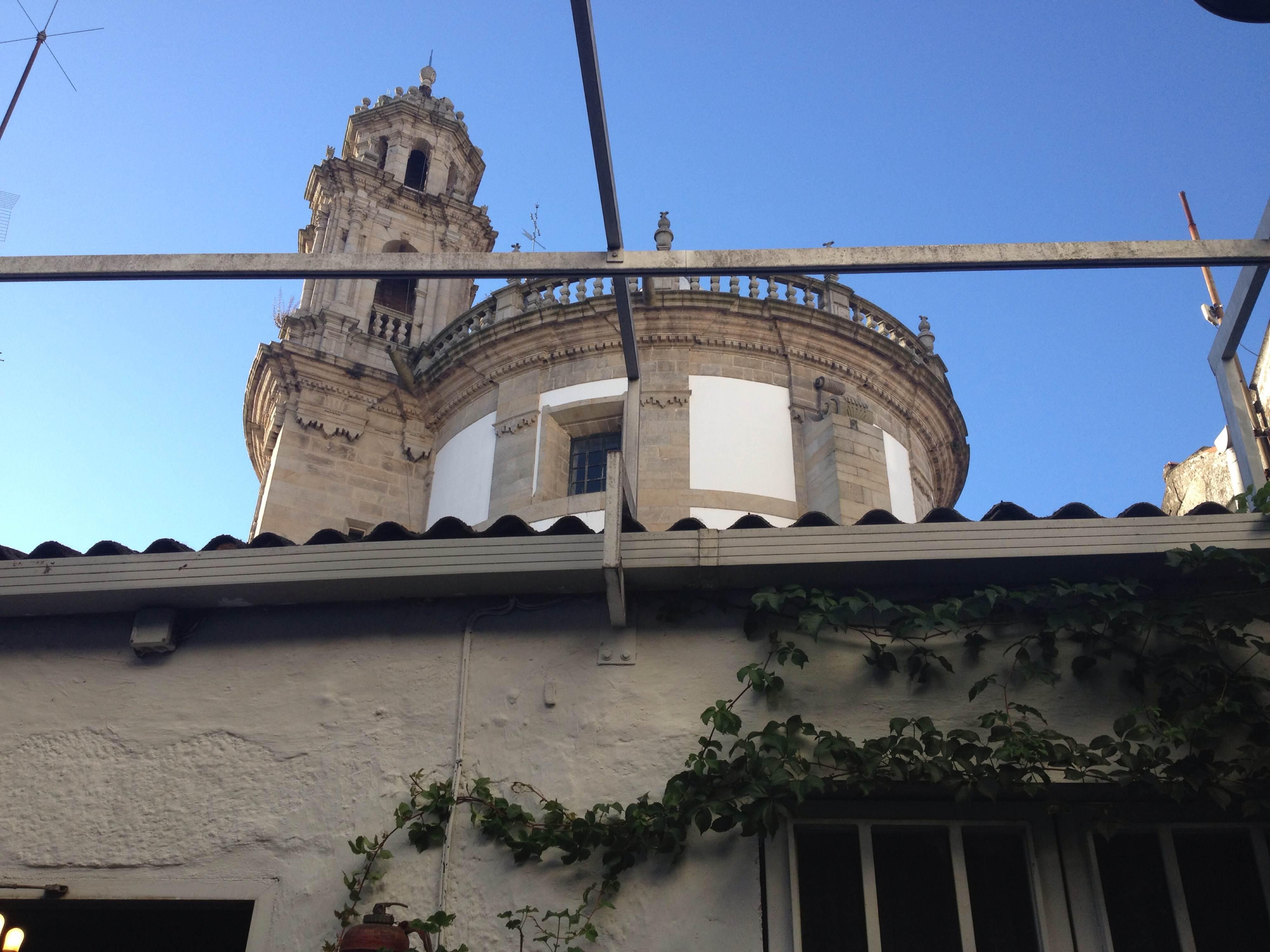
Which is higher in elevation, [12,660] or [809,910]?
[12,660]

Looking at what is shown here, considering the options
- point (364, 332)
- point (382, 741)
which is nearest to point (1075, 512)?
point (382, 741)

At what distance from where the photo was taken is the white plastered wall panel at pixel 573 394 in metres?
17.3

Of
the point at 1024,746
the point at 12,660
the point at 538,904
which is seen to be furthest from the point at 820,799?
the point at 12,660

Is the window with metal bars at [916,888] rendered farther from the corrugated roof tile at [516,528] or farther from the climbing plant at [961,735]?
the corrugated roof tile at [516,528]

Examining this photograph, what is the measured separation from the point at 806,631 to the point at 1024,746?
1.03 metres

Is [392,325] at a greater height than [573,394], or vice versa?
[392,325]

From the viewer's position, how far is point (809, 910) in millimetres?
4543

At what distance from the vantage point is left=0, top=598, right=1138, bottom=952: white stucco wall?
459cm

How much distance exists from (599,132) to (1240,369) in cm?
369

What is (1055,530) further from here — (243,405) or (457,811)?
(243,405)

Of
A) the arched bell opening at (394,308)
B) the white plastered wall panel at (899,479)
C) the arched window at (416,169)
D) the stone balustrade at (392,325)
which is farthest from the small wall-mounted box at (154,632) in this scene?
the arched window at (416,169)

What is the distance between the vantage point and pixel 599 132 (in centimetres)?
504

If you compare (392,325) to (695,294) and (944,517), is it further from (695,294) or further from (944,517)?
(944,517)

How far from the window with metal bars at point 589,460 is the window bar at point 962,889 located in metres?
12.5
